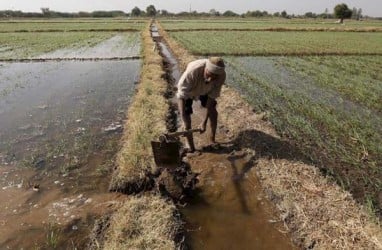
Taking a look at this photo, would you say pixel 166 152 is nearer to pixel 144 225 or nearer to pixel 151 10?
pixel 144 225

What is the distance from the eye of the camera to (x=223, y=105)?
7230mm

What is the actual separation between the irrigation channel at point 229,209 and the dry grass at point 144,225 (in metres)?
0.24

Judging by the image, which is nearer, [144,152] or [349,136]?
[144,152]

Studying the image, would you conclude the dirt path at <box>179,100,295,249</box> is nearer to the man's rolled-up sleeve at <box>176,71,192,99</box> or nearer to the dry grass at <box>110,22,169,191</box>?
the dry grass at <box>110,22,169,191</box>

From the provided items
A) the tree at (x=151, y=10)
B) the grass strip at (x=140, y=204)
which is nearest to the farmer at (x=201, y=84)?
the grass strip at (x=140, y=204)

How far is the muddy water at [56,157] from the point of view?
3.66 m

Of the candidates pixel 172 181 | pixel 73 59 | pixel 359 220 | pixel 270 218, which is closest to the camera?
pixel 359 220

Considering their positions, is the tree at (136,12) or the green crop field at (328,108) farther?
the tree at (136,12)

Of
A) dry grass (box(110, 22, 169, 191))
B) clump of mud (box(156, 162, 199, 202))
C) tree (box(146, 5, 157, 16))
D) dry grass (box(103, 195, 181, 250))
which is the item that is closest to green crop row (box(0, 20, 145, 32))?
dry grass (box(110, 22, 169, 191))

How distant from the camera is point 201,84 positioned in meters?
4.84

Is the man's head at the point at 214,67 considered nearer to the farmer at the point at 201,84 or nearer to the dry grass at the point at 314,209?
A: the farmer at the point at 201,84

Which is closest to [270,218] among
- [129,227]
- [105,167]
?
[129,227]

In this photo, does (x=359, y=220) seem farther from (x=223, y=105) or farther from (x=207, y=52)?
(x=207, y=52)

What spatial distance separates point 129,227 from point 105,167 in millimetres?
1697
